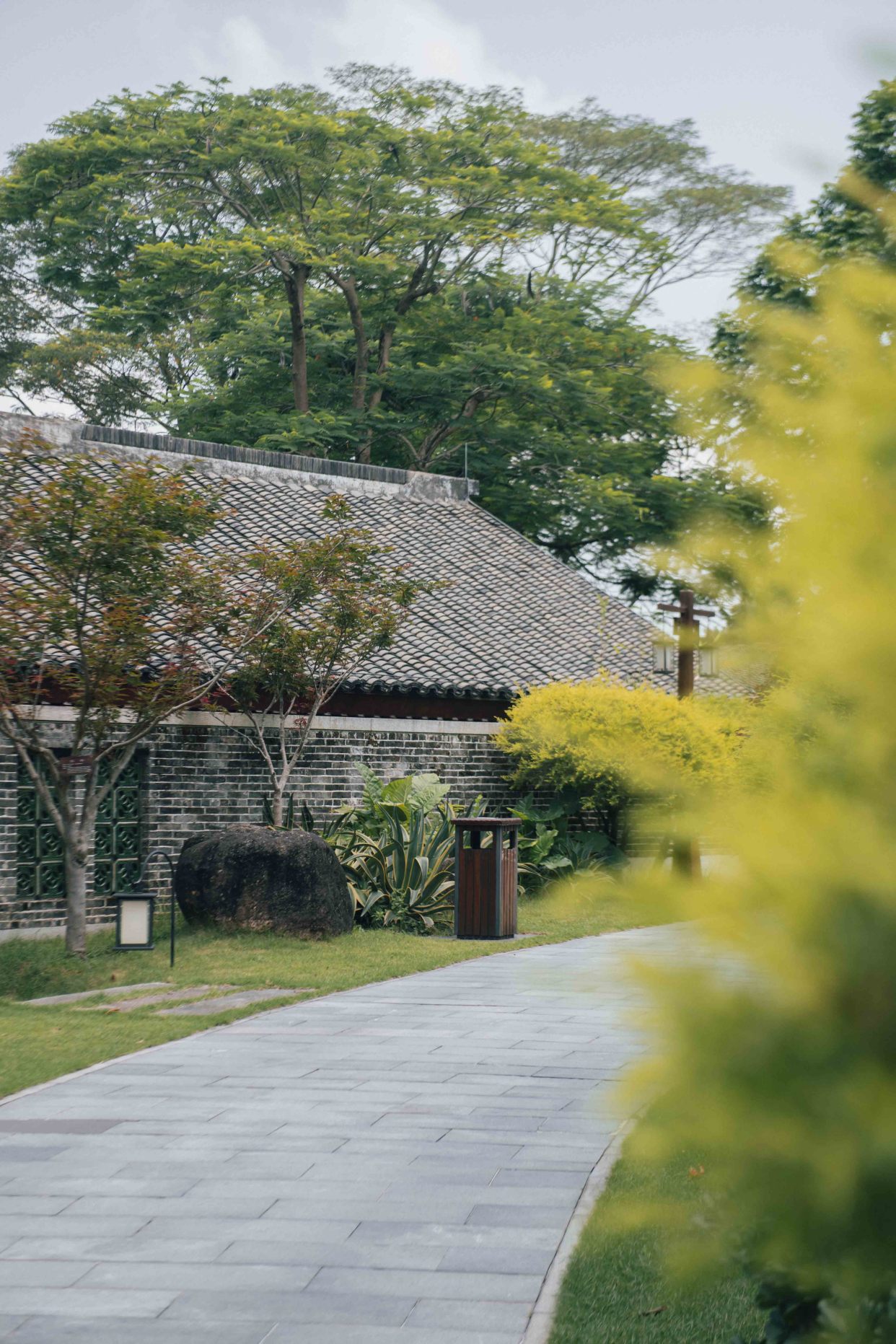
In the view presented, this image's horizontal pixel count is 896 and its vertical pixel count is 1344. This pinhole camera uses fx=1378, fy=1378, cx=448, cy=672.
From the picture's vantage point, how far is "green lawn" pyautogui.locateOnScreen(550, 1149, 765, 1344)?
4.30 metres

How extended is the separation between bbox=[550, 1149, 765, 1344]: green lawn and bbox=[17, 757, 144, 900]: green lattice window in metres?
11.3

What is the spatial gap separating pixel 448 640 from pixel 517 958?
8.59 metres

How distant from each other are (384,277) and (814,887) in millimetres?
31080

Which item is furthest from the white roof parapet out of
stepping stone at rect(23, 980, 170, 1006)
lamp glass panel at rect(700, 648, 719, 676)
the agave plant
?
lamp glass panel at rect(700, 648, 719, 676)

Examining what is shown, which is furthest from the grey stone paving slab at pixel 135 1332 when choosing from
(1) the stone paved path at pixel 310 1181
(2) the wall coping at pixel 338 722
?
(2) the wall coping at pixel 338 722

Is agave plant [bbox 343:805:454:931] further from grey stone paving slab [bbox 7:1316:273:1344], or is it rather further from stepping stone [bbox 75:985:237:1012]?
grey stone paving slab [bbox 7:1316:273:1344]

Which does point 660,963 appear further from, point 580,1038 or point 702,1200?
point 580,1038

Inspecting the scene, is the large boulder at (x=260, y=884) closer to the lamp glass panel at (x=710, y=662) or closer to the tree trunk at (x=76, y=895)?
the tree trunk at (x=76, y=895)

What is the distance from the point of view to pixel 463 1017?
34.0 ft

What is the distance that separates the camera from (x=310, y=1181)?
5969 millimetres

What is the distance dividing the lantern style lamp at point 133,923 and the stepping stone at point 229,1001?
135cm

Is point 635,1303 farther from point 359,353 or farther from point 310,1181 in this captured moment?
point 359,353

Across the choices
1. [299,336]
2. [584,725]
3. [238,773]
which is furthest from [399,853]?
[299,336]

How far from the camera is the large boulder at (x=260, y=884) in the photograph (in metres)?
14.7
